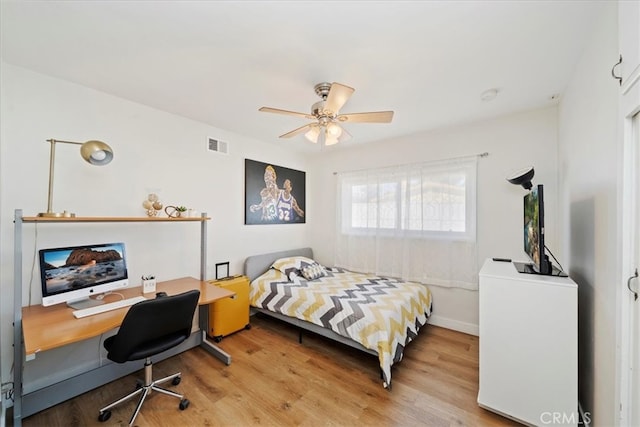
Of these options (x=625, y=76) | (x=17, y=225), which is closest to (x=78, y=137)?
(x=17, y=225)

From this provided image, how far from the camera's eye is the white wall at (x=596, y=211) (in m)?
1.27

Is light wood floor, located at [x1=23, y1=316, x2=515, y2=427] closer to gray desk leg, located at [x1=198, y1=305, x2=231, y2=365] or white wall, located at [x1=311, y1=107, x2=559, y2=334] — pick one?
gray desk leg, located at [x1=198, y1=305, x2=231, y2=365]

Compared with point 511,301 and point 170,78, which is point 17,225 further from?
point 511,301

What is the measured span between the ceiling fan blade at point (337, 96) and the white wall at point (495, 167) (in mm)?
1932

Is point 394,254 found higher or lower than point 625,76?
lower

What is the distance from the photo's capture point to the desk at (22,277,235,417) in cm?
147

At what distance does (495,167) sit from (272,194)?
2958mm

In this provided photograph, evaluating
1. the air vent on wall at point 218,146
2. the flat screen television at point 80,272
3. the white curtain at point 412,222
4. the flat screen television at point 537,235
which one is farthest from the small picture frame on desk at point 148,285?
the flat screen television at point 537,235

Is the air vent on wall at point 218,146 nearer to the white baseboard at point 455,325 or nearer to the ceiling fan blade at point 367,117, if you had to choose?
the ceiling fan blade at point 367,117

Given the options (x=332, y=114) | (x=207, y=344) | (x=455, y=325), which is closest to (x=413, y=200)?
(x=455, y=325)

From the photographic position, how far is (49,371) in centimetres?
198

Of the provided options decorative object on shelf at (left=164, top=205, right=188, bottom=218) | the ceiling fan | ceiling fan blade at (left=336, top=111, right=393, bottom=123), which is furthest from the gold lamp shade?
ceiling fan blade at (left=336, top=111, right=393, bottom=123)

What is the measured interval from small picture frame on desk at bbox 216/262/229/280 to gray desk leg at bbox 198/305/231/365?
446 millimetres

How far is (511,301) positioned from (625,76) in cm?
138
